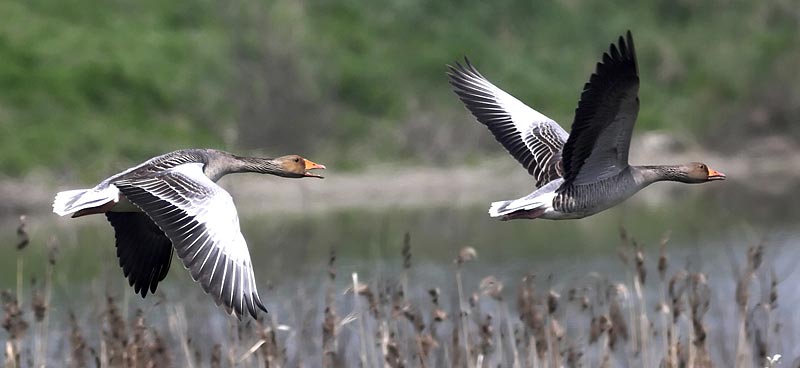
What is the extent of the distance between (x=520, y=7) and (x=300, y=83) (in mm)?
7929

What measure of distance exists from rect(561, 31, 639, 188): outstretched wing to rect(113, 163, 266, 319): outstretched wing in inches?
80.8

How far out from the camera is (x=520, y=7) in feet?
111

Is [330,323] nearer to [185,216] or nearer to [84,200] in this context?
[185,216]

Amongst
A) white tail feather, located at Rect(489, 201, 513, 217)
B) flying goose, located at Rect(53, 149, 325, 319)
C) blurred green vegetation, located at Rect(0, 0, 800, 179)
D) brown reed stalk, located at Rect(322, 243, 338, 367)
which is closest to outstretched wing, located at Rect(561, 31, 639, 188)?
white tail feather, located at Rect(489, 201, 513, 217)

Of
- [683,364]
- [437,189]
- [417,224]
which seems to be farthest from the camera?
[437,189]

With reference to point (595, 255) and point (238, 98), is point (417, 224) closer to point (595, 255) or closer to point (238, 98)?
point (595, 255)

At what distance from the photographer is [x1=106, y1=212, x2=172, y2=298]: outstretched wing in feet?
29.2

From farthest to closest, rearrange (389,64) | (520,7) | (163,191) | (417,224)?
1. (520,7)
2. (389,64)
3. (417,224)
4. (163,191)

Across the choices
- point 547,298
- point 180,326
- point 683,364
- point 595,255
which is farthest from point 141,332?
point 595,255

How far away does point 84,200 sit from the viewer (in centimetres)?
839

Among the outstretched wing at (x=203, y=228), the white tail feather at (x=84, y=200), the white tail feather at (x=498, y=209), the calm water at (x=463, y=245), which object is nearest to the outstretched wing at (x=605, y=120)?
the white tail feather at (x=498, y=209)

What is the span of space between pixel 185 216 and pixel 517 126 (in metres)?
3.38

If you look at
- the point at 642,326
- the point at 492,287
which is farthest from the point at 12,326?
the point at 642,326

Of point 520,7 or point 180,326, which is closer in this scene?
point 180,326
